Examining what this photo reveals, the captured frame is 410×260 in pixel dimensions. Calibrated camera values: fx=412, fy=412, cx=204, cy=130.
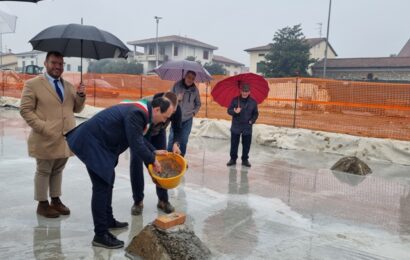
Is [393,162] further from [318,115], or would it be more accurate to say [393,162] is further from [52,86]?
[52,86]

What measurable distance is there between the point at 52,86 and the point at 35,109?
28 cm

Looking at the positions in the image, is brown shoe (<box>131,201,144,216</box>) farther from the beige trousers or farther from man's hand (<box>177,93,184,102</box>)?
man's hand (<box>177,93,184,102</box>)

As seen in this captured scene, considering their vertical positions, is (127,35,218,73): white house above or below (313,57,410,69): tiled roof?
above

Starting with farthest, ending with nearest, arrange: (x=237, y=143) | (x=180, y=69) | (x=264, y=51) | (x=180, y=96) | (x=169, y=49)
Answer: (x=169, y=49), (x=264, y=51), (x=237, y=143), (x=180, y=69), (x=180, y=96)

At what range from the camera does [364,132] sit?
351 inches

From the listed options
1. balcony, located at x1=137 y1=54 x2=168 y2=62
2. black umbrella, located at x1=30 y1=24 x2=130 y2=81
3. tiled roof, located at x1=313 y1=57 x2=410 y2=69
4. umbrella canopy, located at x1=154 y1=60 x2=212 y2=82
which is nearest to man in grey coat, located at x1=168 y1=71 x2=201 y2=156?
umbrella canopy, located at x1=154 y1=60 x2=212 y2=82

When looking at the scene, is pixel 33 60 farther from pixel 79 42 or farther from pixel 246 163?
pixel 79 42

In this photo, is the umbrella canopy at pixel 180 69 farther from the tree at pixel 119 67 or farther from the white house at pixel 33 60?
the white house at pixel 33 60

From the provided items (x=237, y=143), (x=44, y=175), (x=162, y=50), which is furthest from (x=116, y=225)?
(x=162, y=50)

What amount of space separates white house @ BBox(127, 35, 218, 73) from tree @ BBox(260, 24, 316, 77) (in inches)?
971

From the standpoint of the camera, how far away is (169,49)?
61.5m

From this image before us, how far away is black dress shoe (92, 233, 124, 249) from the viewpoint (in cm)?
355

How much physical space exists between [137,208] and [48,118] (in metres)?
1.35

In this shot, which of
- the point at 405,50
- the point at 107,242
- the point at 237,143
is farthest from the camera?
the point at 405,50
